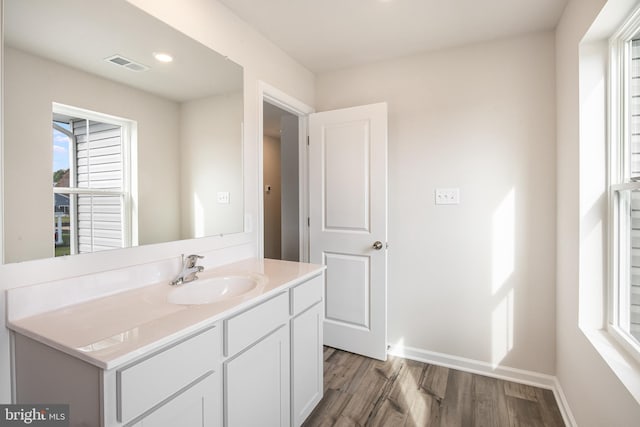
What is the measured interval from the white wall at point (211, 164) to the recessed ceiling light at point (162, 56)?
0.69ft

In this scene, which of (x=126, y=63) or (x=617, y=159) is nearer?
(x=126, y=63)

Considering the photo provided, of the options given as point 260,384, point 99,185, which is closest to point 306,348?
point 260,384

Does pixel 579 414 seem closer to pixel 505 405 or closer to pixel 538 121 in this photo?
pixel 505 405

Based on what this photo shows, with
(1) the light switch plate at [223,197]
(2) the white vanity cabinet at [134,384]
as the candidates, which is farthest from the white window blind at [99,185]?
(1) the light switch plate at [223,197]

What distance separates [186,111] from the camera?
1.60 m

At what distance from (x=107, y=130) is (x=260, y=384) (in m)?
1.23

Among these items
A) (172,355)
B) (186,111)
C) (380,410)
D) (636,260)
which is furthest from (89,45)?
(636,260)

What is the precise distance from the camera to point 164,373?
0.89 m

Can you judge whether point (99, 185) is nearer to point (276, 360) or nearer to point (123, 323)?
point (123, 323)

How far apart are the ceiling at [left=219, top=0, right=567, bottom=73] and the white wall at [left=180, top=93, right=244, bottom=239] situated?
555 mm

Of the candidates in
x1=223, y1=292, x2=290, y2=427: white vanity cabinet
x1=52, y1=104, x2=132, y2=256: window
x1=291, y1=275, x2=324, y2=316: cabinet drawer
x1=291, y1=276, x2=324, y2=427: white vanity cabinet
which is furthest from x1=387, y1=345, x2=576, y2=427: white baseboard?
x1=52, y1=104, x2=132, y2=256: window

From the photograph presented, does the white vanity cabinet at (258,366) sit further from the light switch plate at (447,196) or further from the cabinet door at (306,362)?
the light switch plate at (447,196)

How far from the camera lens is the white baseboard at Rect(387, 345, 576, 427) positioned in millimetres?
1924

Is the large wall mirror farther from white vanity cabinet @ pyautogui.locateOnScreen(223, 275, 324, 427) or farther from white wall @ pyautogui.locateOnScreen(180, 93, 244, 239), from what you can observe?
white vanity cabinet @ pyautogui.locateOnScreen(223, 275, 324, 427)
